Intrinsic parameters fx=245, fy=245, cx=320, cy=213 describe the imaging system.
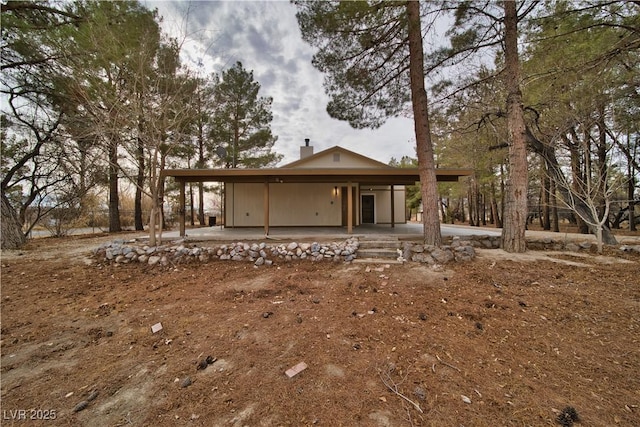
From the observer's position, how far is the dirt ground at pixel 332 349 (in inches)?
73.5

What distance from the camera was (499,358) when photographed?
2410 millimetres

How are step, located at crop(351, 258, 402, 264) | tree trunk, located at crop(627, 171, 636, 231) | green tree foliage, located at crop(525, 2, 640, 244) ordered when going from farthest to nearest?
tree trunk, located at crop(627, 171, 636, 231)
step, located at crop(351, 258, 402, 264)
green tree foliage, located at crop(525, 2, 640, 244)

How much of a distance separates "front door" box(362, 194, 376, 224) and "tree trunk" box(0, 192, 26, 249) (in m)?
12.9

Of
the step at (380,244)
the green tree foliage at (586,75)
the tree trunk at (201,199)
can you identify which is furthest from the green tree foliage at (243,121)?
the green tree foliage at (586,75)

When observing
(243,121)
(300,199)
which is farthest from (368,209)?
(243,121)

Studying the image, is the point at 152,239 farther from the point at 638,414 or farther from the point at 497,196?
the point at 497,196

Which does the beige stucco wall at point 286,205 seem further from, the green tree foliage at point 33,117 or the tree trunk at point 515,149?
the tree trunk at point 515,149

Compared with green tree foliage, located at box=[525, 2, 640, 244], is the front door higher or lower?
lower

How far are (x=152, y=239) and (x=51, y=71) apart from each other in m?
5.71

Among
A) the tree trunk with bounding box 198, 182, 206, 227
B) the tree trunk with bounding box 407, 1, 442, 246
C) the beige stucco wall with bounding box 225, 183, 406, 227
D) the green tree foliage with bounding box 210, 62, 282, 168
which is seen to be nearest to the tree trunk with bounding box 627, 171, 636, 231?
the tree trunk with bounding box 407, 1, 442, 246

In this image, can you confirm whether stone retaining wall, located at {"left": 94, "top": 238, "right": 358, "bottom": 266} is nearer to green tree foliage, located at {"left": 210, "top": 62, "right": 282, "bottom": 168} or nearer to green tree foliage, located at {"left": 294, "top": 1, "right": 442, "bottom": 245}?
green tree foliage, located at {"left": 294, "top": 1, "right": 442, "bottom": 245}

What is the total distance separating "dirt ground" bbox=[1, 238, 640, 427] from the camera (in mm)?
1866

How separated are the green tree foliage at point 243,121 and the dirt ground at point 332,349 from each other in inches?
421

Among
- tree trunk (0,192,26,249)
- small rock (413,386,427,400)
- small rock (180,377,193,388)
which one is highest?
tree trunk (0,192,26,249)
